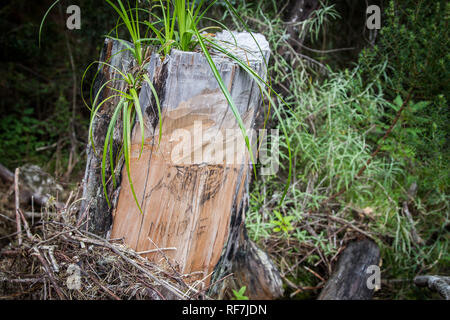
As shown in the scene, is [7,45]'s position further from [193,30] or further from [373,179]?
[373,179]

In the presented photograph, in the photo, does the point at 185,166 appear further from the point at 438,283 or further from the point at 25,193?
the point at 25,193

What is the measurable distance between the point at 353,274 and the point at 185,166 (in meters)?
1.45

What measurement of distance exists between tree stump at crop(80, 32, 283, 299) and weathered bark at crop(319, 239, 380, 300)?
914mm

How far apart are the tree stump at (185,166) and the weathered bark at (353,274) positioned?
3.00 ft

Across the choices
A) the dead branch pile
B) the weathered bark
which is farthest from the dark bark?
the weathered bark

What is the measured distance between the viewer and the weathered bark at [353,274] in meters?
2.07

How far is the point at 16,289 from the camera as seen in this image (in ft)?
4.89

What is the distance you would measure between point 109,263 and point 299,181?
63.6 inches

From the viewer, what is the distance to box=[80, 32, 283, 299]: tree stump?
4.43ft

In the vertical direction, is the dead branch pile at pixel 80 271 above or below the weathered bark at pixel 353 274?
above

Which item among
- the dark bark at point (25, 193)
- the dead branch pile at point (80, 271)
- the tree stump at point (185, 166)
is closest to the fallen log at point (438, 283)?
the tree stump at point (185, 166)

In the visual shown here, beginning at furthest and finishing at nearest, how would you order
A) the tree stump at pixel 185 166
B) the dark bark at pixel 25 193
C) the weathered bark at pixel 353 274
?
1. the dark bark at pixel 25 193
2. the weathered bark at pixel 353 274
3. the tree stump at pixel 185 166

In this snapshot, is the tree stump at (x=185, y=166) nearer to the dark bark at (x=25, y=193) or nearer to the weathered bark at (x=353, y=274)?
the weathered bark at (x=353, y=274)

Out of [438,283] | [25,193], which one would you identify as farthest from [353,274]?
[25,193]
